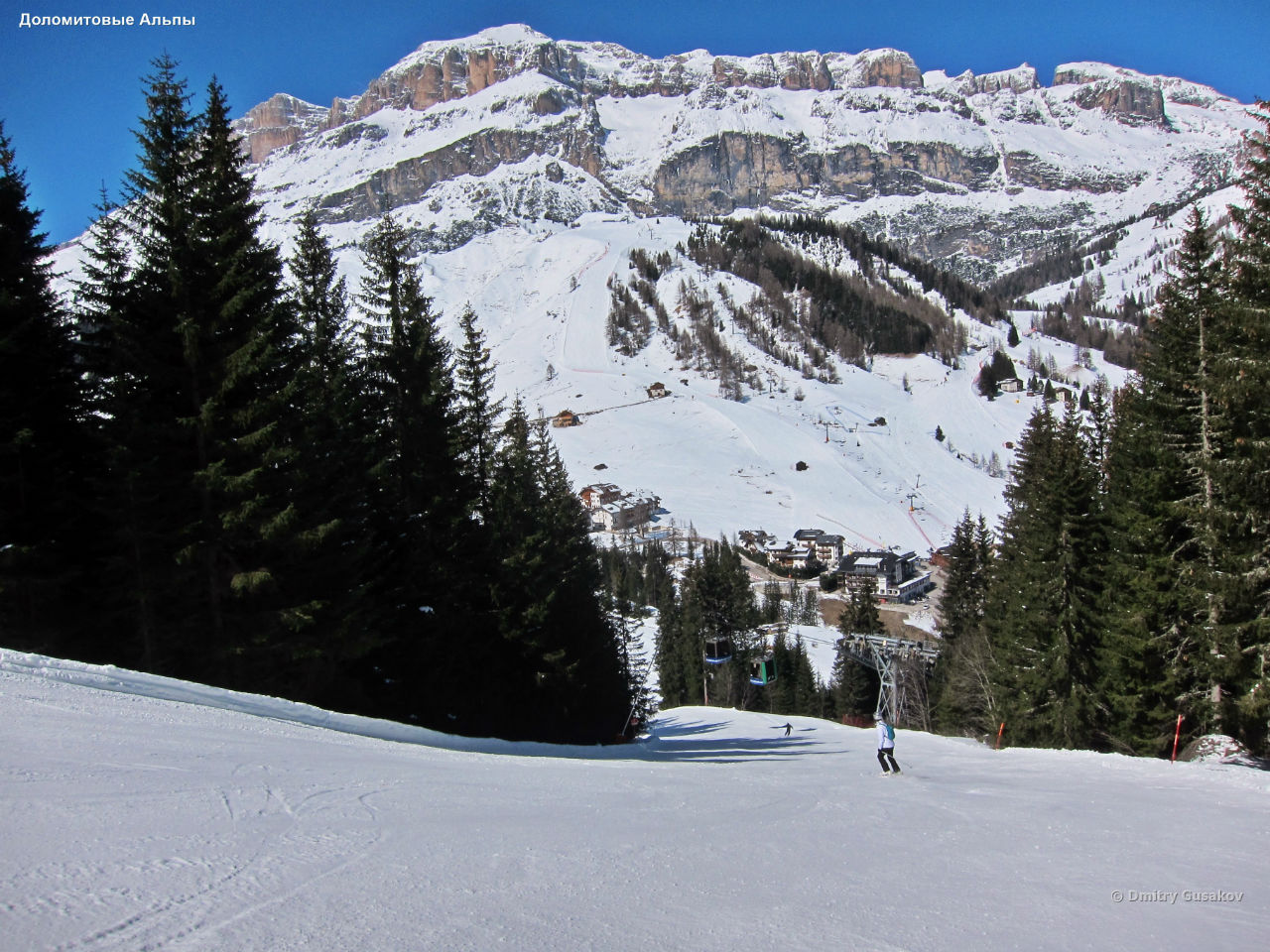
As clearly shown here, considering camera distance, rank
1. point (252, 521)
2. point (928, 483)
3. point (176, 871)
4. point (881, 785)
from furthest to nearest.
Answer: point (928, 483) < point (252, 521) < point (881, 785) < point (176, 871)

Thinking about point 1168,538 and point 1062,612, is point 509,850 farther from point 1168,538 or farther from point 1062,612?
point 1062,612

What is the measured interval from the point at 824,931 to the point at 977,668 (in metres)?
35.6

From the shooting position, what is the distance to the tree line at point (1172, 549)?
14.8 meters

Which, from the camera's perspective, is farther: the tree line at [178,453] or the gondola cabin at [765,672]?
the gondola cabin at [765,672]

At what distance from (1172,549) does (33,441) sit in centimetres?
2656

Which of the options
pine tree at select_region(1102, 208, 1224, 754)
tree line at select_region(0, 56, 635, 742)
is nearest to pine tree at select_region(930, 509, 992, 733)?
pine tree at select_region(1102, 208, 1224, 754)

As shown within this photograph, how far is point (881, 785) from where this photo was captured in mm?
12297

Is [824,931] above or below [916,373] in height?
below

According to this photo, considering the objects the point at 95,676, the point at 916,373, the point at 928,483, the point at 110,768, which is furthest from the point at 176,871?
the point at 916,373

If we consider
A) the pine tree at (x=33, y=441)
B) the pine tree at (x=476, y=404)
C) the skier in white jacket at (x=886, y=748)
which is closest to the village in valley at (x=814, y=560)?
the pine tree at (x=476, y=404)

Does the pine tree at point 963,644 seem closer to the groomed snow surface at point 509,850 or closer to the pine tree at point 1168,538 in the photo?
the pine tree at point 1168,538

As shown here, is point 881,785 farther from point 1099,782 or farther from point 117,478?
point 117,478

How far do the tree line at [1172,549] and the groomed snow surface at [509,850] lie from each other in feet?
21.1

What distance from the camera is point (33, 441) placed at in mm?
14391
